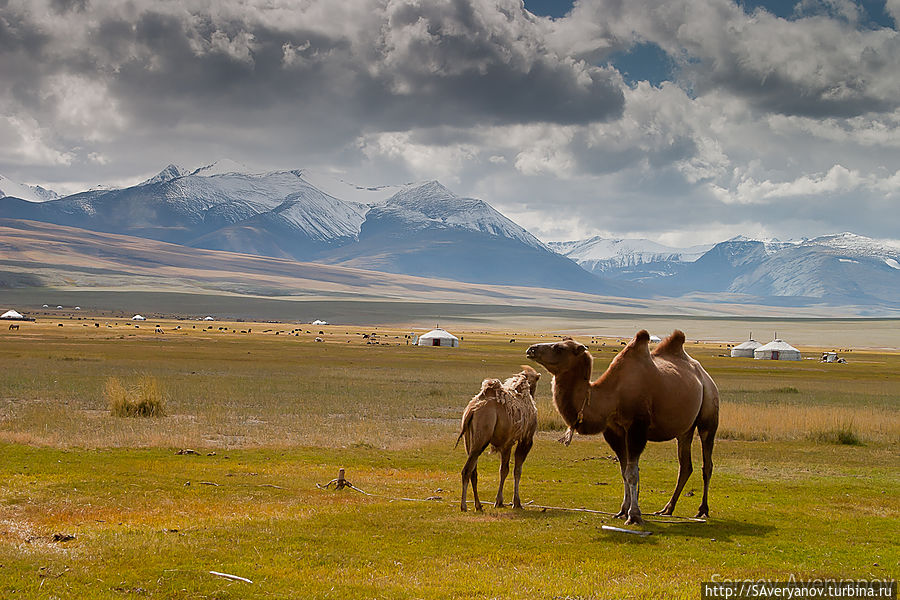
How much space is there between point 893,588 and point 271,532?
7905 millimetres

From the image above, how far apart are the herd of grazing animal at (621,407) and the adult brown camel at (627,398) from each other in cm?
2

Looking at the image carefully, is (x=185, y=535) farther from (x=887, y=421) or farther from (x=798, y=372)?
(x=798, y=372)

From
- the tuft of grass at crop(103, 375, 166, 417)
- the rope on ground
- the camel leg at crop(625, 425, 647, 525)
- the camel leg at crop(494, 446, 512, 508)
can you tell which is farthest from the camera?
the tuft of grass at crop(103, 375, 166, 417)

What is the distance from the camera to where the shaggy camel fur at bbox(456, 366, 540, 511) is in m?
13.9

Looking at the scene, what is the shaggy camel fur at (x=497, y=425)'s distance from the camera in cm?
1385

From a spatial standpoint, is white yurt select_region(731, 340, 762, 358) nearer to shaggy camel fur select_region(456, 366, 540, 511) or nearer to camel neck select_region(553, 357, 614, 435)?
shaggy camel fur select_region(456, 366, 540, 511)

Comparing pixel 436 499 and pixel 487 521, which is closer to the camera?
pixel 487 521

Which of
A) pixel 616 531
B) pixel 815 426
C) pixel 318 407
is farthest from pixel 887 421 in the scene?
pixel 616 531

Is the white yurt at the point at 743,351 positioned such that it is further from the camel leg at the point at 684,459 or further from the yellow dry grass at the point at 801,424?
the camel leg at the point at 684,459

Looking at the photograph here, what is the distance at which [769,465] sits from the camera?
73.2 ft

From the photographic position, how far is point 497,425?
13969mm

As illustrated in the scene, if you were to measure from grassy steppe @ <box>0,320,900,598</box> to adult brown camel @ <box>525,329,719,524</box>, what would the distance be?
1.28m

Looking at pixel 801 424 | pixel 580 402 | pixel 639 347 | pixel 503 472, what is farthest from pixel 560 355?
pixel 801 424

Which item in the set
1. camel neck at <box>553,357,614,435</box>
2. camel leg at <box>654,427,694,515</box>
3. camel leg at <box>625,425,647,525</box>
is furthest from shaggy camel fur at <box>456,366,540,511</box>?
camel leg at <box>654,427,694,515</box>
